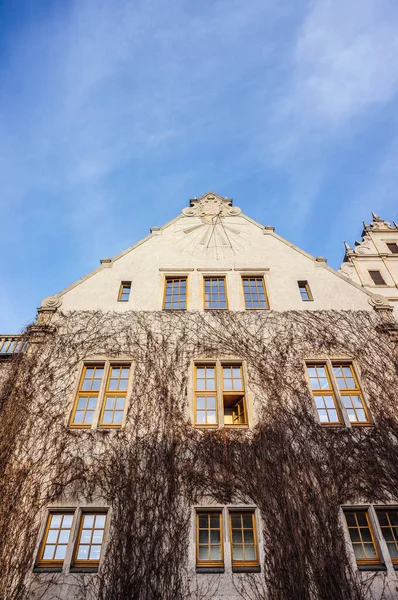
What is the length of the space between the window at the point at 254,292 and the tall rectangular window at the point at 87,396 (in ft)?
17.3

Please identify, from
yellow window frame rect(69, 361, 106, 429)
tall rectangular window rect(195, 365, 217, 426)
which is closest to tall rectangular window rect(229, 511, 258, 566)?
tall rectangular window rect(195, 365, 217, 426)

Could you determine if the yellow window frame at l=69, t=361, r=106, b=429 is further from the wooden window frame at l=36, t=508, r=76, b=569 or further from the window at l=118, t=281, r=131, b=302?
the window at l=118, t=281, r=131, b=302

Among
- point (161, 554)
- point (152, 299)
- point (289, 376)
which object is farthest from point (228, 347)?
point (161, 554)

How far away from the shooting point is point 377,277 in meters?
18.5

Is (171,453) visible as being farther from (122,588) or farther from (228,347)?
(228,347)

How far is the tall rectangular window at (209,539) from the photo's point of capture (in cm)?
795

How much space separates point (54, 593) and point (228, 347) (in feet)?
22.8

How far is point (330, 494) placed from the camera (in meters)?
8.69

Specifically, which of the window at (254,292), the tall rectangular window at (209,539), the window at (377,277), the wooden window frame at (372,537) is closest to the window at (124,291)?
the window at (254,292)

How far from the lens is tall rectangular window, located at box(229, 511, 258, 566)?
7.97 metres

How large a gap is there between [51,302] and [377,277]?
→ 14.7m

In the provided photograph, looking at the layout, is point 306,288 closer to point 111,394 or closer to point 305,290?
point 305,290

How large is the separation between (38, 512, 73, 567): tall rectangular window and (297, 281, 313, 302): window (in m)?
9.37

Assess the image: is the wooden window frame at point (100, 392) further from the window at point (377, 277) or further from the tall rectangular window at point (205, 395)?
the window at point (377, 277)
